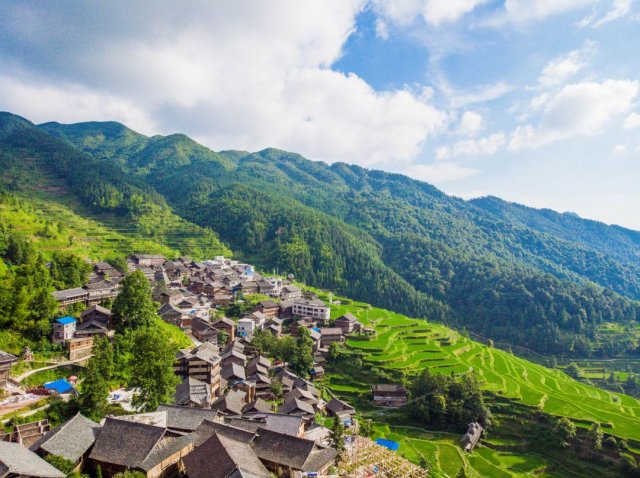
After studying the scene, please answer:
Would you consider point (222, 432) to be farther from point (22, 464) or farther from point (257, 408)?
point (257, 408)

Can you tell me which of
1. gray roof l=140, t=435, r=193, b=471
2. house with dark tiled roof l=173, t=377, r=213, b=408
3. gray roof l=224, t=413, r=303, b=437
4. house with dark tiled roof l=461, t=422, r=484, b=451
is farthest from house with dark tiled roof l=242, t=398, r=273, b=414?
house with dark tiled roof l=461, t=422, r=484, b=451

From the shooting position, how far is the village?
931 inches

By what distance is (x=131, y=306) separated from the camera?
44.1 meters

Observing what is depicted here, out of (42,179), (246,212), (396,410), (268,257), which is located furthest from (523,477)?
(42,179)

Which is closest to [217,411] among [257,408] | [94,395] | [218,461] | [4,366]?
[218,461]

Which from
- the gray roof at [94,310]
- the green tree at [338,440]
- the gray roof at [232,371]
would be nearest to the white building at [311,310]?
the gray roof at [232,371]

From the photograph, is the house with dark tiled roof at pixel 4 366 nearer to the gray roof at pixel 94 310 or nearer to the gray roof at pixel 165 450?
the gray roof at pixel 94 310

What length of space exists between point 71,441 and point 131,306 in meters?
21.7

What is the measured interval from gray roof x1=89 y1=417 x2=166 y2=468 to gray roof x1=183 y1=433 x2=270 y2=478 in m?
2.41

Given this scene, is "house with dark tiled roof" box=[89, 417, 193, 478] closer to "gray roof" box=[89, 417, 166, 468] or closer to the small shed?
"gray roof" box=[89, 417, 166, 468]

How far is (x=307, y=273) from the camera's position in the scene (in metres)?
122

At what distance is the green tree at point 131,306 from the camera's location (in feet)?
144

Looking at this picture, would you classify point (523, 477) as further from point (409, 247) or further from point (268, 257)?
point (409, 247)

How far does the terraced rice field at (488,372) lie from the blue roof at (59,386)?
34882mm
